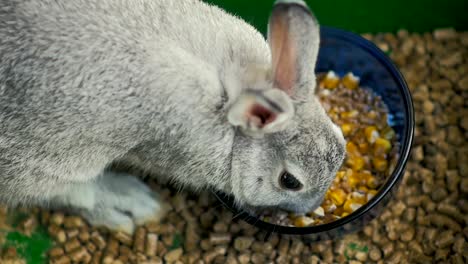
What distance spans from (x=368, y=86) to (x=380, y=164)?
Result: 0.39 metres

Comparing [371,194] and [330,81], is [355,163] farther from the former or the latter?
[330,81]

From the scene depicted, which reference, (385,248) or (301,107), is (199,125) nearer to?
(301,107)

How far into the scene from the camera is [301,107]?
2.08 m

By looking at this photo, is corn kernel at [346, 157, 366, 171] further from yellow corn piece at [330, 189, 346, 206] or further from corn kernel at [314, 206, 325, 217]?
corn kernel at [314, 206, 325, 217]

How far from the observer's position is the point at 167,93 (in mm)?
2090

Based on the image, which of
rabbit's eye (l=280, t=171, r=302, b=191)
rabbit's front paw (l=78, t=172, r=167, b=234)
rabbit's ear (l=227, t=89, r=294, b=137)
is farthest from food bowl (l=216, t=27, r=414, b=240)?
rabbit's ear (l=227, t=89, r=294, b=137)

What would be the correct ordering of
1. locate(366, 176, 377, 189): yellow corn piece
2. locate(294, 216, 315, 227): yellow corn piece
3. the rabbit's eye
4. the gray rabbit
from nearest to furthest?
the gray rabbit, the rabbit's eye, locate(294, 216, 315, 227): yellow corn piece, locate(366, 176, 377, 189): yellow corn piece

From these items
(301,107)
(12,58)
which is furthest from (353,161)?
(12,58)

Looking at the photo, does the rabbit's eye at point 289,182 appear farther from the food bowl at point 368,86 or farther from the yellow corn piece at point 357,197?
the yellow corn piece at point 357,197

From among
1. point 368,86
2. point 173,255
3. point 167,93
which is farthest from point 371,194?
point 167,93

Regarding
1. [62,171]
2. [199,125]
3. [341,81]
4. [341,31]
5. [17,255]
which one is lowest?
[17,255]

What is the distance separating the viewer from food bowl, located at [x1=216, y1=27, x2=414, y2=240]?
2.41 metres

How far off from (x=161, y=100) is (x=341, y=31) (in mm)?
998

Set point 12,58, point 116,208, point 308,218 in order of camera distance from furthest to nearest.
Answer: point 116,208, point 308,218, point 12,58
